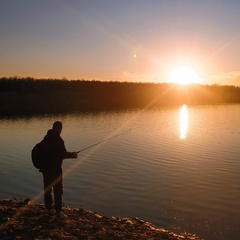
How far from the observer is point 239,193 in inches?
621

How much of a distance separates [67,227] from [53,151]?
91.7 inches

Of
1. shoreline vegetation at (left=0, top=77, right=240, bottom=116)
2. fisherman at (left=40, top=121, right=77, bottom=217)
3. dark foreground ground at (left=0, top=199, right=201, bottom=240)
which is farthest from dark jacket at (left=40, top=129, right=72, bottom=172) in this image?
shoreline vegetation at (left=0, top=77, right=240, bottom=116)

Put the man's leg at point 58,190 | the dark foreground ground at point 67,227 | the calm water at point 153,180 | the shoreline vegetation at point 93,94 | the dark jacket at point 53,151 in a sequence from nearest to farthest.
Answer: the dark foreground ground at point 67,227 → the dark jacket at point 53,151 → the man's leg at point 58,190 → the calm water at point 153,180 → the shoreline vegetation at point 93,94

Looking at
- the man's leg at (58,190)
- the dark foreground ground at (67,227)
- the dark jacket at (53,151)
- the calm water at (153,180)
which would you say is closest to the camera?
the dark foreground ground at (67,227)

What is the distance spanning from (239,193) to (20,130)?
3293 cm

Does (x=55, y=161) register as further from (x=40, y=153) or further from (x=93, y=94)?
(x=93, y=94)

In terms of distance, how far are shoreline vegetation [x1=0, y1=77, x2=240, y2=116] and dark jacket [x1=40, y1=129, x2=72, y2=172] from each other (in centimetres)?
8411

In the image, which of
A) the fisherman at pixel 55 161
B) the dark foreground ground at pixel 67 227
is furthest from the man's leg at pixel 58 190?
the dark foreground ground at pixel 67 227

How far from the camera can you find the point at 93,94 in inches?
5856

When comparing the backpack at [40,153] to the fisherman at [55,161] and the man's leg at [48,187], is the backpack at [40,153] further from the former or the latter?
the man's leg at [48,187]

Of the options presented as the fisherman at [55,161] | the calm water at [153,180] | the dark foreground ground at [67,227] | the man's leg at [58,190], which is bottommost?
the calm water at [153,180]

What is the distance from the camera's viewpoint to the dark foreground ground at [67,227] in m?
8.77

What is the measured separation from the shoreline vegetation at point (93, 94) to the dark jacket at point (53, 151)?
3311 inches

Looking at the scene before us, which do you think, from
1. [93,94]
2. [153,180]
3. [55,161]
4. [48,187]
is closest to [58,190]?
[48,187]
